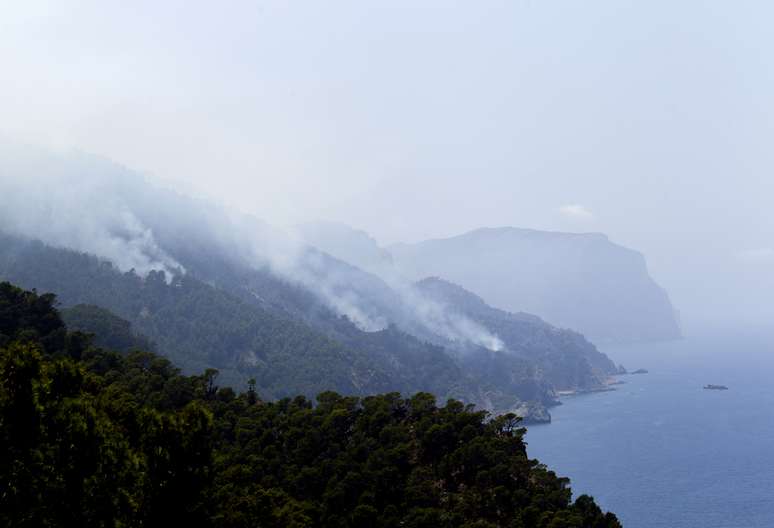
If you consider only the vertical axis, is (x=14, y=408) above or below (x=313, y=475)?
above

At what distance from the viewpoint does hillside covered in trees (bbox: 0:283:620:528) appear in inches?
1252

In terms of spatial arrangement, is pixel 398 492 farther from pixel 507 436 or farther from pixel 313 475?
pixel 507 436

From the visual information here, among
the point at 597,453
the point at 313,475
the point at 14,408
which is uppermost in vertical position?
the point at 14,408

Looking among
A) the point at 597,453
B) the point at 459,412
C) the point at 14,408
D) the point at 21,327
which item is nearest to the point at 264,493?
the point at 14,408

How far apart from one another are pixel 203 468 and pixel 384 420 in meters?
33.4

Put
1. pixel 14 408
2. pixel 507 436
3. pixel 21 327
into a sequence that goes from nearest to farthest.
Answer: pixel 14 408
pixel 507 436
pixel 21 327

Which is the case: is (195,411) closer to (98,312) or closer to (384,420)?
(384,420)

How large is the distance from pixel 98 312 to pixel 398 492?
13039cm

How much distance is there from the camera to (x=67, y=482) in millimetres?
32156

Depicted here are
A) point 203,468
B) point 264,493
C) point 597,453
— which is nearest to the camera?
point 203,468

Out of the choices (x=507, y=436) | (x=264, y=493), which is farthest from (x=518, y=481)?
(x=264, y=493)

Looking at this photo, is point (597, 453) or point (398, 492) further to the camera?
point (597, 453)

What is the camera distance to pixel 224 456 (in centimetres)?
4509

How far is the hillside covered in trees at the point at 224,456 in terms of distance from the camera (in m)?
31.8
